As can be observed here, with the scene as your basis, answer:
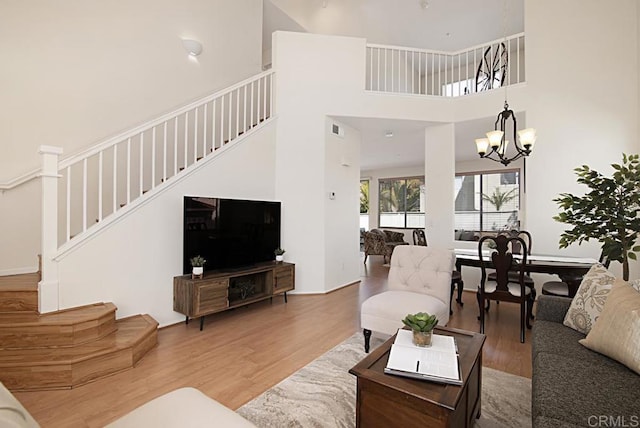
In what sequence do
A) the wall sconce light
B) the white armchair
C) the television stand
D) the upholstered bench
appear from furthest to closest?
the wall sconce light, the television stand, the white armchair, the upholstered bench

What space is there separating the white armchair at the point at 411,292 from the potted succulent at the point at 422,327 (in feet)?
2.91

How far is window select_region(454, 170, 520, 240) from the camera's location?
8453mm

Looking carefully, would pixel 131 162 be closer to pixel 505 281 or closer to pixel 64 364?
pixel 64 364

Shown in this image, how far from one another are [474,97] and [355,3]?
3532 mm

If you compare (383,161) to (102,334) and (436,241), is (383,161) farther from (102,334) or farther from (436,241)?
(102,334)

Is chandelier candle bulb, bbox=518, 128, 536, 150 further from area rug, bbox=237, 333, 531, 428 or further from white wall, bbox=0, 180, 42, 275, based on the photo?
white wall, bbox=0, 180, 42, 275

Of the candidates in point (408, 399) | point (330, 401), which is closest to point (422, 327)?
point (408, 399)

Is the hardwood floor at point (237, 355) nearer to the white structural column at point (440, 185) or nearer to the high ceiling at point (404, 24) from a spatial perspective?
the white structural column at point (440, 185)

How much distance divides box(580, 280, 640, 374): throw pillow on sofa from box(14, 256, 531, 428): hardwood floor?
3.07ft

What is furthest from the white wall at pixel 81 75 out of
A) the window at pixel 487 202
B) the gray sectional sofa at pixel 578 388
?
the window at pixel 487 202

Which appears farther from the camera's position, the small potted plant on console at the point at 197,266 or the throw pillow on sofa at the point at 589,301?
the small potted plant on console at the point at 197,266

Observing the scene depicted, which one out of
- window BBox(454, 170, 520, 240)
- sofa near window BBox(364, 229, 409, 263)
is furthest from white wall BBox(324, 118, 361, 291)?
window BBox(454, 170, 520, 240)

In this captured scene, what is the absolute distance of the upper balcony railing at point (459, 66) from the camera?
5.06 metres

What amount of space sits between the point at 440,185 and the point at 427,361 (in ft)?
13.8
